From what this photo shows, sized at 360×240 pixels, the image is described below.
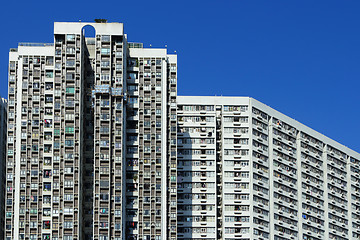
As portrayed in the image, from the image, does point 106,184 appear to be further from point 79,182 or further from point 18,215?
point 18,215

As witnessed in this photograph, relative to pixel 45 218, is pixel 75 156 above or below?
above

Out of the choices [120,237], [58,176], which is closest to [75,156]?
[58,176]

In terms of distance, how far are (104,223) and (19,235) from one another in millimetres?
16721

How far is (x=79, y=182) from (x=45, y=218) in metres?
9.63

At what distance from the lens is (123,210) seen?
199625 millimetres

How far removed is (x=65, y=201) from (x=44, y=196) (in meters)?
4.54

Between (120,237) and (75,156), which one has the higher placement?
(75,156)

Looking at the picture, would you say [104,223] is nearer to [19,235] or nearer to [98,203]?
[98,203]

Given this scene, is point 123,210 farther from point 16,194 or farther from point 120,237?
point 16,194

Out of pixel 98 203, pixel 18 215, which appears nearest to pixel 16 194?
pixel 18 215

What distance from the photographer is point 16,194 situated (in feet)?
654

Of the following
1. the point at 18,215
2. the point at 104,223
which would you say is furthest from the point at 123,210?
the point at 18,215

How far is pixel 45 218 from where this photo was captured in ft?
649

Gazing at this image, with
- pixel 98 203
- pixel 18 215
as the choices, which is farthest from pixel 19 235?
→ pixel 98 203
